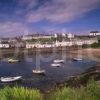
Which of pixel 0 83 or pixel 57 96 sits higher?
pixel 57 96

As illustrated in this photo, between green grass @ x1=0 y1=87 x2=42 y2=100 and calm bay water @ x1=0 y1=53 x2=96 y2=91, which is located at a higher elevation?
green grass @ x1=0 y1=87 x2=42 y2=100

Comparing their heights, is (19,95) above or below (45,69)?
above

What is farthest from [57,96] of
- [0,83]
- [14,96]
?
[0,83]

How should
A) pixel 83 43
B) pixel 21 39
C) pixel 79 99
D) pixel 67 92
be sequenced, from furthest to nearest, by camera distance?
pixel 21 39
pixel 83 43
pixel 67 92
pixel 79 99

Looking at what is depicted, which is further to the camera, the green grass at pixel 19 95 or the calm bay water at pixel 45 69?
the calm bay water at pixel 45 69

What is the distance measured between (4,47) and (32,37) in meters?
37.0

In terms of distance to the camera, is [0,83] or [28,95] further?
[0,83]

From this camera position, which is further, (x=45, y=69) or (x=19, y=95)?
(x=45, y=69)

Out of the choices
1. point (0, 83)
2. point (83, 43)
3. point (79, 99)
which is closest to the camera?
point (79, 99)

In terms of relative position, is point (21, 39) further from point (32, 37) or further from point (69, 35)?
point (69, 35)

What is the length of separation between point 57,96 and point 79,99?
68cm

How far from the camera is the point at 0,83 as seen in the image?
40125 millimetres

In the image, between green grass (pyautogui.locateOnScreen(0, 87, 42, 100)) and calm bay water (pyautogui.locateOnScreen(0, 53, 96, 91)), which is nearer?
green grass (pyautogui.locateOnScreen(0, 87, 42, 100))

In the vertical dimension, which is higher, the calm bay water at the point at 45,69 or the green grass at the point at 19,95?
the green grass at the point at 19,95
